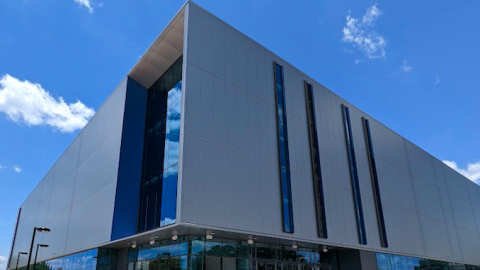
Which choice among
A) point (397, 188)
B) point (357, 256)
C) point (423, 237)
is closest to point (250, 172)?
point (357, 256)

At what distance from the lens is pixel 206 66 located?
17.5 meters

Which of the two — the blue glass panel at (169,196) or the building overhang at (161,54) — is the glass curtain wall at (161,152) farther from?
the building overhang at (161,54)

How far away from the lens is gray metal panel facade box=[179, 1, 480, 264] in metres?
15.9

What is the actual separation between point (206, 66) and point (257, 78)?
3634 millimetres

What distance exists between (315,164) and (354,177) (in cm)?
422

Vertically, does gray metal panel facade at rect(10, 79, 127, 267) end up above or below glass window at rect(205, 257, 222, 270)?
above

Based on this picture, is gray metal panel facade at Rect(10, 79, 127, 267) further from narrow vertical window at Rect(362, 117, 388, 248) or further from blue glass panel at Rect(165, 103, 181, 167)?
narrow vertical window at Rect(362, 117, 388, 248)

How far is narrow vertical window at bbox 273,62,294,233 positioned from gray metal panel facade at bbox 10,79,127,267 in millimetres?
9181

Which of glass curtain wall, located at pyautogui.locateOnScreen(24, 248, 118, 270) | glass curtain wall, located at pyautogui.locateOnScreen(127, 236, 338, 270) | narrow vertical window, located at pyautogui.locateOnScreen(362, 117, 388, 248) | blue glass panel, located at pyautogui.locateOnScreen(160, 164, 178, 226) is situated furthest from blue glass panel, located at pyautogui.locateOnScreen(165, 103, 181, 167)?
narrow vertical window, located at pyautogui.locateOnScreen(362, 117, 388, 248)

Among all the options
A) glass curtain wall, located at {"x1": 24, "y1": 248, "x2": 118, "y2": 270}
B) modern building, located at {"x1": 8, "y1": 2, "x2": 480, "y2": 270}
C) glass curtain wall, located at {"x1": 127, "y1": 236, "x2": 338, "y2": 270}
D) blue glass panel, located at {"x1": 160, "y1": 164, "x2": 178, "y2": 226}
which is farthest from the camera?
glass curtain wall, located at {"x1": 24, "y1": 248, "x2": 118, "y2": 270}

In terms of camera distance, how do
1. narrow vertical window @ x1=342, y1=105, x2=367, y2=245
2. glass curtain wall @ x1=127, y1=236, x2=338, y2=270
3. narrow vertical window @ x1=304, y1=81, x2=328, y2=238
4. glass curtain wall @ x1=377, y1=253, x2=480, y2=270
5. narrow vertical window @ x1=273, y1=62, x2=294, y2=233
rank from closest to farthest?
1. glass curtain wall @ x1=127, y1=236, x2=338, y2=270
2. narrow vertical window @ x1=273, y1=62, x2=294, y2=233
3. narrow vertical window @ x1=304, y1=81, x2=328, y2=238
4. narrow vertical window @ x1=342, y1=105, x2=367, y2=245
5. glass curtain wall @ x1=377, y1=253, x2=480, y2=270

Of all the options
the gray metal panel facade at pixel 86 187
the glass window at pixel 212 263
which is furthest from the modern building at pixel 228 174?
the gray metal panel facade at pixel 86 187

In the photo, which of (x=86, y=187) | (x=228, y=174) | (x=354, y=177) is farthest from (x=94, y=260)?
(x=354, y=177)

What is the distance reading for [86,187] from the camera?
25.3 meters
